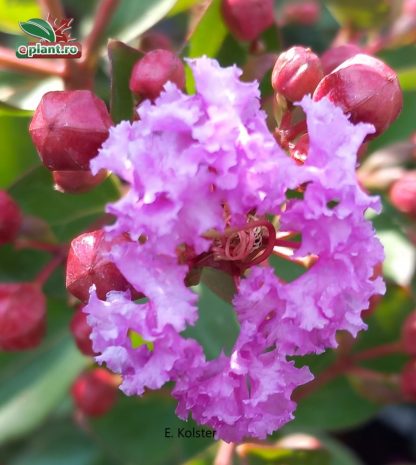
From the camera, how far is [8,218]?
1.10m

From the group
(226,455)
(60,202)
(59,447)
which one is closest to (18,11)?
(60,202)

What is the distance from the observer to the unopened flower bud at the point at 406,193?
3.97 ft

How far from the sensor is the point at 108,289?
776 mm

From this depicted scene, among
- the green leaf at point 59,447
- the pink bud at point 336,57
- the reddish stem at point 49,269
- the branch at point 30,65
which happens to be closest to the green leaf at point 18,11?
the branch at point 30,65

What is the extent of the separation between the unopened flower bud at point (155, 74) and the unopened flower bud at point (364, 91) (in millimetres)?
162

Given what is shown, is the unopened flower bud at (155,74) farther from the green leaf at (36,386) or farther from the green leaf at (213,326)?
the green leaf at (36,386)

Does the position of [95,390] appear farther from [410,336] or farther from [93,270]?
[93,270]

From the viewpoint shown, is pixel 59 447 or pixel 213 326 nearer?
pixel 213 326

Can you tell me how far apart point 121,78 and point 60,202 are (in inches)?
10.5

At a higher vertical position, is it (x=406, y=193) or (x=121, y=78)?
(x=121, y=78)

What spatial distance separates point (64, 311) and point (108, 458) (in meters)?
0.56

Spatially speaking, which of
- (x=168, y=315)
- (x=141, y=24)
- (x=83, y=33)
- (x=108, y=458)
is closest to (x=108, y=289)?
(x=168, y=315)

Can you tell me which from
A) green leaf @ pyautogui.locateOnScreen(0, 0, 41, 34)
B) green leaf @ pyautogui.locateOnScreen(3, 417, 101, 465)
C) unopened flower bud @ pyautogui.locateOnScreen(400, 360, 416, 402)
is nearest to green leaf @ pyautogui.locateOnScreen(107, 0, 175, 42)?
green leaf @ pyautogui.locateOnScreen(0, 0, 41, 34)

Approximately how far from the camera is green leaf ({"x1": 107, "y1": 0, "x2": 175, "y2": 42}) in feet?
3.91
